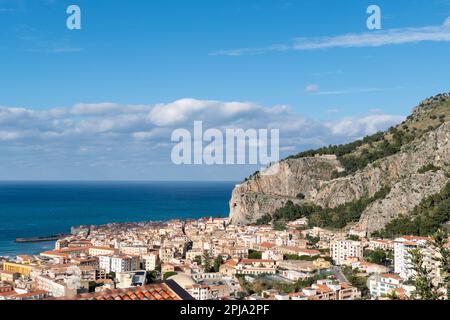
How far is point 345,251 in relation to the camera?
77.4ft

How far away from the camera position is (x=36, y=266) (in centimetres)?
2209

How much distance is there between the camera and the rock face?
2884cm

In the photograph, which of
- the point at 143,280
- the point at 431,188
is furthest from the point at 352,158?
the point at 143,280

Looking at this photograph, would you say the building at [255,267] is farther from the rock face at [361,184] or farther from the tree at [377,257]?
the rock face at [361,184]

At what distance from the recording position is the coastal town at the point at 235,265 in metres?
16.1

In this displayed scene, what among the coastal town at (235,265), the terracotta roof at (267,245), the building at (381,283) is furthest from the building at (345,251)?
the building at (381,283)

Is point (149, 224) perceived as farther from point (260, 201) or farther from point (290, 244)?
point (290, 244)

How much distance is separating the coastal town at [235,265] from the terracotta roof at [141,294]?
9283mm

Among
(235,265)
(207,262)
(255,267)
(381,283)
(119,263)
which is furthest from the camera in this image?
(207,262)

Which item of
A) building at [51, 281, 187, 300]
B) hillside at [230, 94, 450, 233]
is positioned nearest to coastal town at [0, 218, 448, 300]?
hillside at [230, 94, 450, 233]

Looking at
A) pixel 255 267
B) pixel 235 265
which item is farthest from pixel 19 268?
pixel 255 267

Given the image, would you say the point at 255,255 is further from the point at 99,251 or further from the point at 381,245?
the point at 99,251

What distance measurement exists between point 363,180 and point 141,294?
110 ft
